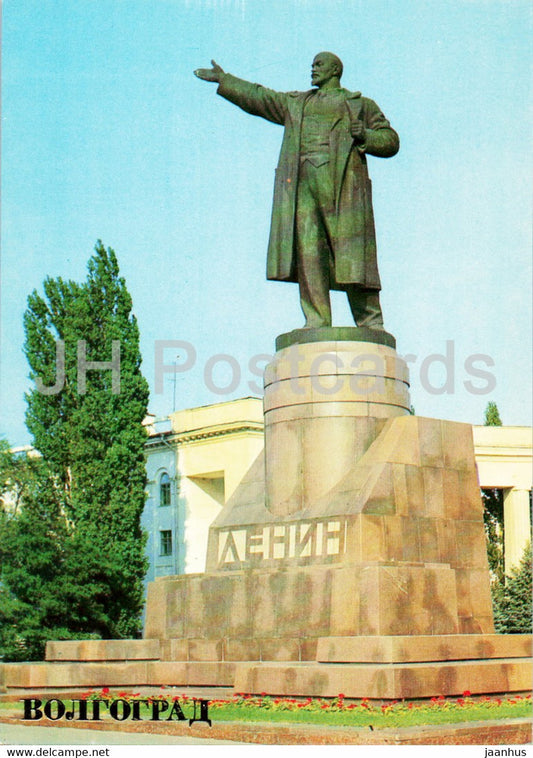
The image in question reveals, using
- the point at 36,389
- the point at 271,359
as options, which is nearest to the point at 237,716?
the point at 271,359

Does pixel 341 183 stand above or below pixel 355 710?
above

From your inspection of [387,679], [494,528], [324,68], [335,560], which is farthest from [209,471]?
[387,679]

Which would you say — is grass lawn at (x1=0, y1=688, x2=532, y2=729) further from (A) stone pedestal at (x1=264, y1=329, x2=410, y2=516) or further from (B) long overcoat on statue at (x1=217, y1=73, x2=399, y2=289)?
(B) long overcoat on statue at (x1=217, y1=73, x2=399, y2=289)

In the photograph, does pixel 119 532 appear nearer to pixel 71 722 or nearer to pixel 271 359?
pixel 271 359

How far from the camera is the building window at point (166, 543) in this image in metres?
43.8

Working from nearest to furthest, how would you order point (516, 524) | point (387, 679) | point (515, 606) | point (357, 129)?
point (387, 679) < point (357, 129) < point (515, 606) < point (516, 524)

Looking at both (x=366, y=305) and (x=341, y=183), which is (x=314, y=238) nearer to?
(x=341, y=183)

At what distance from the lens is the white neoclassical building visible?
A: 4081 cm

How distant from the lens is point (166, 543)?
44031mm

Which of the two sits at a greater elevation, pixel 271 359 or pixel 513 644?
pixel 271 359

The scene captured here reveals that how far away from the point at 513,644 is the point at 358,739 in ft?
13.8

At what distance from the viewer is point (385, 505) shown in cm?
1234

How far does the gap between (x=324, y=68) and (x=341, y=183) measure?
5.33 ft

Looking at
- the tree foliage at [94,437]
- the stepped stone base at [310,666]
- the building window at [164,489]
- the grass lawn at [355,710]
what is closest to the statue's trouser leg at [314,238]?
the stepped stone base at [310,666]
